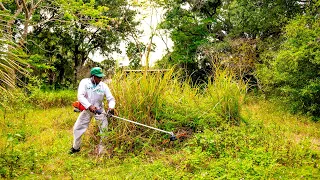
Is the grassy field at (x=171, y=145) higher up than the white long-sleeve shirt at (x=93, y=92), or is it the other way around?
the white long-sleeve shirt at (x=93, y=92)

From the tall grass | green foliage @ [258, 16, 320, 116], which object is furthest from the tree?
the tall grass

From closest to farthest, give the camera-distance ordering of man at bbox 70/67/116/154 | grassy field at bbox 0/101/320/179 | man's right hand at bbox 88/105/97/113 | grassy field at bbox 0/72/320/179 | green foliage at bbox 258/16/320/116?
grassy field at bbox 0/101/320/179, grassy field at bbox 0/72/320/179, man's right hand at bbox 88/105/97/113, man at bbox 70/67/116/154, green foliage at bbox 258/16/320/116

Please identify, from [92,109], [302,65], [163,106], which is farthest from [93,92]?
[302,65]

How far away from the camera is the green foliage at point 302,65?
9.78m

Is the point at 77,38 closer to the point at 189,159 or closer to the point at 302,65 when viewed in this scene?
the point at 302,65

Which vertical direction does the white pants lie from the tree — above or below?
below

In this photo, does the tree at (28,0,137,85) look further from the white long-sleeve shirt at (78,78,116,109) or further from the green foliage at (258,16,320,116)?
the white long-sleeve shirt at (78,78,116,109)

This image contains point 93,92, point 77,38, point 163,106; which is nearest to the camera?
point 93,92

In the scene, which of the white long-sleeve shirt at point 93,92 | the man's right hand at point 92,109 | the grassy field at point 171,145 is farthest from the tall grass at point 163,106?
the man's right hand at point 92,109

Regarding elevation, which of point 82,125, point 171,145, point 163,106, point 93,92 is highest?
point 93,92

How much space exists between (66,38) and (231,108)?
50.7 ft

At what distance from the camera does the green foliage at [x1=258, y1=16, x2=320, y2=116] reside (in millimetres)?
9781

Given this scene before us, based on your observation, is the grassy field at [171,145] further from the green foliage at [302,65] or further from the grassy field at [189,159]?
the green foliage at [302,65]

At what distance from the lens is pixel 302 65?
10.3m
